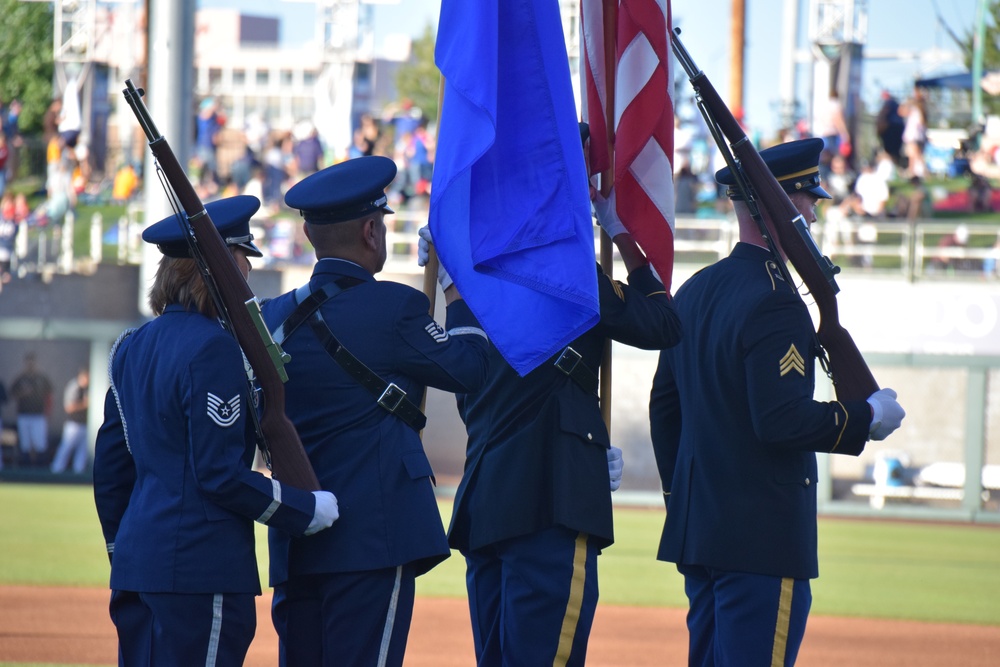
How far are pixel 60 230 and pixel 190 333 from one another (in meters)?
18.4

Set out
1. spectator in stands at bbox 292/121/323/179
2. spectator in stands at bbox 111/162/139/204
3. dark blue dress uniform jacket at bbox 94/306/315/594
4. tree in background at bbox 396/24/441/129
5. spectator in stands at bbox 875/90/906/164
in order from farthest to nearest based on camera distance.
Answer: tree in background at bbox 396/24/441/129 → spectator in stands at bbox 111/162/139/204 → spectator in stands at bbox 875/90/906/164 → spectator in stands at bbox 292/121/323/179 → dark blue dress uniform jacket at bbox 94/306/315/594

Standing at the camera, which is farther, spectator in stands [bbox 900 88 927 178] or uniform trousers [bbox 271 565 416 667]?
Result: spectator in stands [bbox 900 88 927 178]

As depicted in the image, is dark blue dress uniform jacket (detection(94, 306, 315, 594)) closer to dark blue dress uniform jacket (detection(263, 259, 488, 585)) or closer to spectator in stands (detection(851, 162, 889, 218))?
dark blue dress uniform jacket (detection(263, 259, 488, 585))

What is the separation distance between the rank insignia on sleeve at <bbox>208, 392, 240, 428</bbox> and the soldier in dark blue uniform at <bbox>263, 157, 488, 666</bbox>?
12.4 inches

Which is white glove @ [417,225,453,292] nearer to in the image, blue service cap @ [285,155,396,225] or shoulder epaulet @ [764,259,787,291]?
blue service cap @ [285,155,396,225]

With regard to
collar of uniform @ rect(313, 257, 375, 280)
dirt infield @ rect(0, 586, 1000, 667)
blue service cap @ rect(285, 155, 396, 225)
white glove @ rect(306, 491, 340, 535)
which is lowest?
dirt infield @ rect(0, 586, 1000, 667)

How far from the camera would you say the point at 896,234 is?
19344mm

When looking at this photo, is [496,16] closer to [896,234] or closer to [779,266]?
[779,266]

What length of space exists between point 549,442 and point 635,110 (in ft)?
4.17

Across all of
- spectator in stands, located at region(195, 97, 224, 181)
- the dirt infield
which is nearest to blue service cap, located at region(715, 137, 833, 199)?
the dirt infield

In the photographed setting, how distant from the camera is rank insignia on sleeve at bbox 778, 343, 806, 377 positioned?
4.23 meters

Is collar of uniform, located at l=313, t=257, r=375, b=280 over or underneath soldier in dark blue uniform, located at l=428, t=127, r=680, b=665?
over

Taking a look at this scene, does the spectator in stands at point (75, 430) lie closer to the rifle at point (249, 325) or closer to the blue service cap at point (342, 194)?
the blue service cap at point (342, 194)

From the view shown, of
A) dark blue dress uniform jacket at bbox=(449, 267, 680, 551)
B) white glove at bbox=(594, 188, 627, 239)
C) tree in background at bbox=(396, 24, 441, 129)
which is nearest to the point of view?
dark blue dress uniform jacket at bbox=(449, 267, 680, 551)
